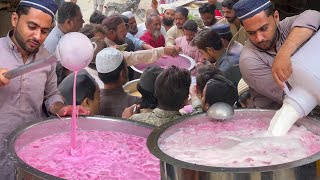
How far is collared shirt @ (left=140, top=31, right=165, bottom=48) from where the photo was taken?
220 inches

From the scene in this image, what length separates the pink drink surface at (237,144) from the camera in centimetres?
157

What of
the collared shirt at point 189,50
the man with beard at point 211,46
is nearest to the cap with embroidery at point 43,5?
the man with beard at point 211,46

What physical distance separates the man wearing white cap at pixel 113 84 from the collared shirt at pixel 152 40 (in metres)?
2.10

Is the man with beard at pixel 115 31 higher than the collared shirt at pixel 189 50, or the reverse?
the man with beard at pixel 115 31

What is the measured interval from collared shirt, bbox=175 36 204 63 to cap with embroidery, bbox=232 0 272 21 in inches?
89.6

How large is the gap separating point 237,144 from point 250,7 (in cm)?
74

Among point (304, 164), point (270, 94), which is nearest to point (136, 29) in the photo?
point (270, 94)

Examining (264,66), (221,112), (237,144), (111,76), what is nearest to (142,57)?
(111,76)

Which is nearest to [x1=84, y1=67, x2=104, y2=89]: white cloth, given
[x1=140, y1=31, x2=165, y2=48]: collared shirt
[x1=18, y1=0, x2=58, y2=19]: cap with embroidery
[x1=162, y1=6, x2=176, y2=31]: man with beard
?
[x1=18, y1=0, x2=58, y2=19]: cap with embroidery

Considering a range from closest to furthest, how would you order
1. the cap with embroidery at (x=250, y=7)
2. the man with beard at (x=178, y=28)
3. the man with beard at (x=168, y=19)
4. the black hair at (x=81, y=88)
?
the cap with embroidery at (x=250, y=7) → the black hair at (x=81, y=88) → the man with beard at (x=178, y=28) → the man with beard at (x=168, y=19)

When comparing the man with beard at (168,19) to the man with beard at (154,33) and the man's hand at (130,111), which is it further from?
the man's hand at (130,111)

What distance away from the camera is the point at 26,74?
2.38 metres

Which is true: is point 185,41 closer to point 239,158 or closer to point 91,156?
point 91,156

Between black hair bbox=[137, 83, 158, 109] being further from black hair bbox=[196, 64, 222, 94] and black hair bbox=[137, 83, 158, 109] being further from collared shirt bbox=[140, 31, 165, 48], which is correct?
collared shirt bbox=[140, 31, 165, 48]
